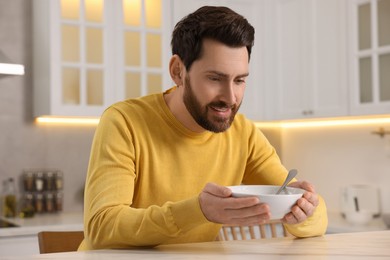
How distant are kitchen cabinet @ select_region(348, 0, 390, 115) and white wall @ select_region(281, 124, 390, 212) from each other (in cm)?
36

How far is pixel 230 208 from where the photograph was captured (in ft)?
4.42

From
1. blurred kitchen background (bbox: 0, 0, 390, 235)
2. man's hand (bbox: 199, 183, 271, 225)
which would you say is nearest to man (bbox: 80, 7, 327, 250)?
man's hand (bbox: 199, 183, 271, 225)

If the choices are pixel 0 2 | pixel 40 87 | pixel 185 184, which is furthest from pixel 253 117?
pixel 185 184

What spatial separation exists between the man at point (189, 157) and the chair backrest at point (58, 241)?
0.13 metres

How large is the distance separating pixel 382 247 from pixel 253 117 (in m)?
2.96

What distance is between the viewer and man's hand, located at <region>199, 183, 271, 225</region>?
1338mm

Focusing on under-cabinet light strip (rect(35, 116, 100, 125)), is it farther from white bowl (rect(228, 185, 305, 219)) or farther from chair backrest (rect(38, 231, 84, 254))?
white bowl (rect(228, 185, 305, 219))

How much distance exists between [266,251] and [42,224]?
2253 millimetres

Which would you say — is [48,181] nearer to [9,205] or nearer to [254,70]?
[9,205]

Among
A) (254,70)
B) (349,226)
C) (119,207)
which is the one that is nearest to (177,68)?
(119,207)

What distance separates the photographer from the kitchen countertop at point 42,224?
3287 millimetres

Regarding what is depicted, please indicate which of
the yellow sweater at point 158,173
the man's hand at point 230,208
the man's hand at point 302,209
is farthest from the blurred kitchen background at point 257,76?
the man's hand at point 230,208

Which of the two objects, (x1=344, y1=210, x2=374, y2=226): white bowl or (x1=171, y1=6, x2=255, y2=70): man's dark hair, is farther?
(x1=344, y1=210, x2=374, y2=226): white bowl

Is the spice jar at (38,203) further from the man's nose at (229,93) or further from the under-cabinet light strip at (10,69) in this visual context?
the man's nose at (229,93)
